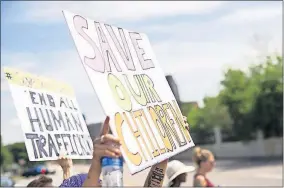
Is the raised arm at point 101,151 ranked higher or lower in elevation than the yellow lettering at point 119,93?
lower

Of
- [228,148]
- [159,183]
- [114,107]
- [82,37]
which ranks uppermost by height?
[228,148]

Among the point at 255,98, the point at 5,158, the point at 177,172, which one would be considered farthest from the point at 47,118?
the point at 5,158

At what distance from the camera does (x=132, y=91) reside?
2354 mm

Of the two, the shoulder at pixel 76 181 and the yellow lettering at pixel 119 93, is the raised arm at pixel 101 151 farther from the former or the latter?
the shoulder at pixel 76 181

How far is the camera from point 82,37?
2.15m

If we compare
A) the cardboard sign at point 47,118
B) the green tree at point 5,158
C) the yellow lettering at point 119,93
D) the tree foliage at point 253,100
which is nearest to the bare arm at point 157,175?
the yellow lettering at point 119,93

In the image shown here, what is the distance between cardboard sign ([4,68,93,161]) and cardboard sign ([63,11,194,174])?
1298 mm

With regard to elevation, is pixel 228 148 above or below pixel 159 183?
above

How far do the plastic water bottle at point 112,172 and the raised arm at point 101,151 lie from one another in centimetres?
2

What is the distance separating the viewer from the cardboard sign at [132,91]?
207 cm

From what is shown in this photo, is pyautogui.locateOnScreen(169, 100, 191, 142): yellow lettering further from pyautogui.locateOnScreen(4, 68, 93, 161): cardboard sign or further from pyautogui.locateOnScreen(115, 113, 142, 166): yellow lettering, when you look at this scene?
pyautogui.locateOnScreen(4, 68, 93, 161): cardboard sign

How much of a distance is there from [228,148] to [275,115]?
922 cm

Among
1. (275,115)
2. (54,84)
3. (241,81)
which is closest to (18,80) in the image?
(54,84)

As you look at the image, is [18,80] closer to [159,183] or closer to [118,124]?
[159,183]
